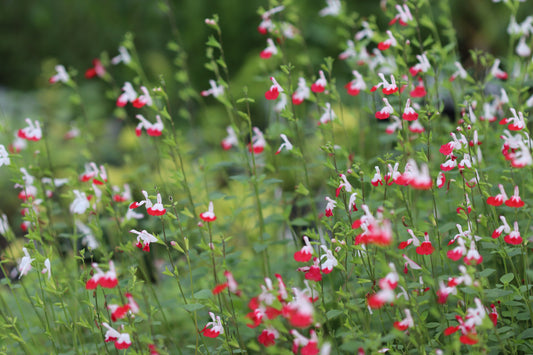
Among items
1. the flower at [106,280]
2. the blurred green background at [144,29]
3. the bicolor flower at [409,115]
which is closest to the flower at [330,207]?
the bicolor flower at [409,115]

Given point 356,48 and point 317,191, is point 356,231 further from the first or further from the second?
point 317,191

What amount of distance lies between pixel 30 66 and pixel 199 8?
2.51 metres

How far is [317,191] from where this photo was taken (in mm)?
3545

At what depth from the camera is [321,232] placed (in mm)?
2316

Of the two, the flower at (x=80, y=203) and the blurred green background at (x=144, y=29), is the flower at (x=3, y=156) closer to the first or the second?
the flower at (x=80, y=203)

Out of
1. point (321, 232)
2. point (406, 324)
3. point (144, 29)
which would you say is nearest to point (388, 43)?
point (321, 232)

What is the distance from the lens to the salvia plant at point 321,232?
1438 mm

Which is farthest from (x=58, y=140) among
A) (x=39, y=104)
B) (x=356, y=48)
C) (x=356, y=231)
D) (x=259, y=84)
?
(x=356, y=231)

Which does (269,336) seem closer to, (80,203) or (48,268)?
(48,268)

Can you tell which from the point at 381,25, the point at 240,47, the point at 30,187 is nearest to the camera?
the point at 30,187

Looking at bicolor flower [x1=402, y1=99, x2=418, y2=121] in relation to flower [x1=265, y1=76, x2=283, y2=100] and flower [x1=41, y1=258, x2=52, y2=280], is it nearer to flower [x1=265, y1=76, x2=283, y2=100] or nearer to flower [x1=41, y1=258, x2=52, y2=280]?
flower [x1=265, y1=76, x2=283, y2=100]

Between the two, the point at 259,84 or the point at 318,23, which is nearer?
the point at 259,84

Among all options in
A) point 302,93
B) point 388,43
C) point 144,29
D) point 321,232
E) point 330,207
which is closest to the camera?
point 330,207

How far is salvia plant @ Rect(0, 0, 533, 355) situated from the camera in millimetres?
1438
